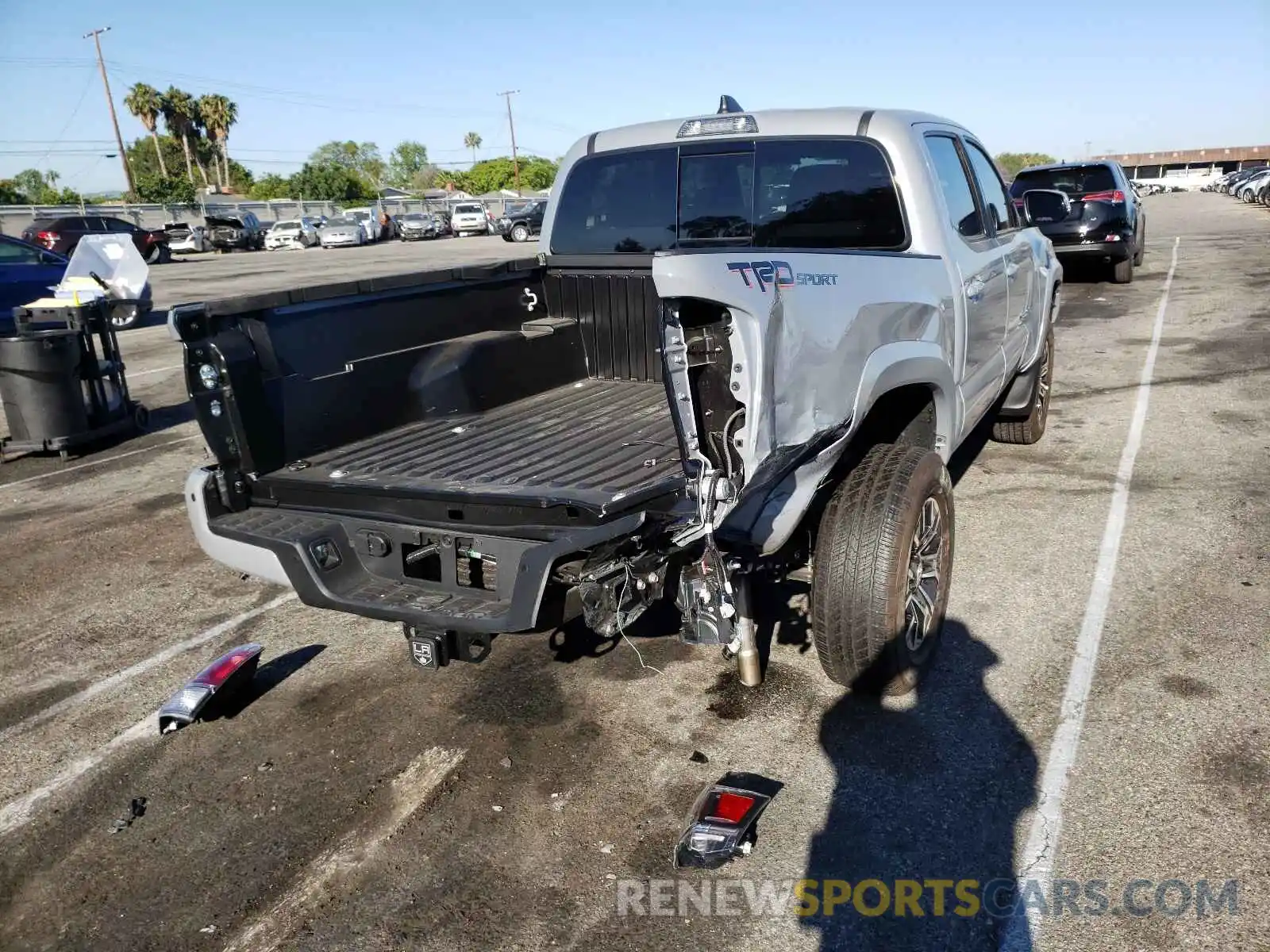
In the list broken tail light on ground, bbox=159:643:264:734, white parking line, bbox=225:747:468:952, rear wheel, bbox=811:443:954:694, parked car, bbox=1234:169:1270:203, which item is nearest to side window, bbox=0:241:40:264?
broken tail light on ground, bbox=159:643:264:734

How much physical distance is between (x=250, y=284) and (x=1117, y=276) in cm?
1847

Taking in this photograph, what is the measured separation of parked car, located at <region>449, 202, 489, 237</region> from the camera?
43281mm

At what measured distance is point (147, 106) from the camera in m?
67.9

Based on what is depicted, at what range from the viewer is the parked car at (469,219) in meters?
43.3

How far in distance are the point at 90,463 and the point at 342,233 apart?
109ft

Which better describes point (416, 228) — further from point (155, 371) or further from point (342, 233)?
point (155, 371)

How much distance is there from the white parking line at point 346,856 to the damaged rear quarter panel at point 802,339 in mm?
1438

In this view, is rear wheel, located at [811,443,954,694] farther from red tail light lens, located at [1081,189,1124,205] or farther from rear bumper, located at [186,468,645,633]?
red tail light lens, located at [1081,189,1124,205]

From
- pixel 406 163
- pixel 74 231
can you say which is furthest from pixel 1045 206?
pixel 406 163

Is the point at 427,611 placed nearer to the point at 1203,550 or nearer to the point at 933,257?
the point at 933,257

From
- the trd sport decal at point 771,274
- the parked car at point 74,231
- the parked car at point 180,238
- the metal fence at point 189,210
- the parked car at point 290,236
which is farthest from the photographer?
the parked car at point 290,236

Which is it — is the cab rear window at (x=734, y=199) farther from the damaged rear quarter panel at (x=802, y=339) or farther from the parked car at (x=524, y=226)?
the parked car at (x=524, y=226)

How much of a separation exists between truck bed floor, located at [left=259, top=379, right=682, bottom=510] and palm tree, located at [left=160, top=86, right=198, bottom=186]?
74020mm

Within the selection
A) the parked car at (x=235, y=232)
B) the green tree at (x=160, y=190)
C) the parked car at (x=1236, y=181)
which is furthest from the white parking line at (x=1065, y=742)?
the green tree at (x=160, y=190)
